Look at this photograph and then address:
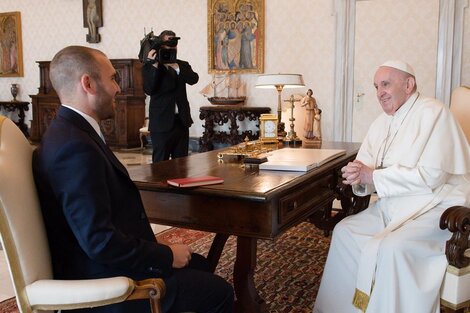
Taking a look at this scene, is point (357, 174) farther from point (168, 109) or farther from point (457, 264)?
point (168, 109)

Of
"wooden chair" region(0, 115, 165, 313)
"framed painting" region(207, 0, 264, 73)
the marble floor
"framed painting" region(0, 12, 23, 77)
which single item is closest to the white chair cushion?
"wooden chair" region(0, 115, 165, 313)

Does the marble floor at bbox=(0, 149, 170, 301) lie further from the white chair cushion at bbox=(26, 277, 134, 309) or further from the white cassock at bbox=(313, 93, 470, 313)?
the white cassock at bbox=(313, 93, 470, 313)

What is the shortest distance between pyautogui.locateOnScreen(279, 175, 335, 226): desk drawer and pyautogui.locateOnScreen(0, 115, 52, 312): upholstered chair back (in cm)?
99

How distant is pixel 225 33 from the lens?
28.9 ft

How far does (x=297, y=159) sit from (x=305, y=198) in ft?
1.12

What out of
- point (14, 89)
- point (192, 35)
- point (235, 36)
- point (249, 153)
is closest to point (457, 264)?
point (249, 153)

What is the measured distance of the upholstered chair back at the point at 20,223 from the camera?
4.96 ft

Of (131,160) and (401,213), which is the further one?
(131,160)

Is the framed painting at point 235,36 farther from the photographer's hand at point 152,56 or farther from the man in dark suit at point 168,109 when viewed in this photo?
the photographer's hand at point 152,56

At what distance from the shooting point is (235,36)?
8703 millimetres

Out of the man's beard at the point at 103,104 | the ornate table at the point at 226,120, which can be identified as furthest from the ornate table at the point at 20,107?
the man's beard at the point at 103,104

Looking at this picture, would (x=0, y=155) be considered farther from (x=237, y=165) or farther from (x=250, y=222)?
(x=237, y=165)

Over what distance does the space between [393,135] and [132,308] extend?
5.72ft

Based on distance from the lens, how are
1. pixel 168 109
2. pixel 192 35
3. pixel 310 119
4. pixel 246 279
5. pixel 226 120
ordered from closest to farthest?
pixel 246 279
pixel 310 119
pixel 168 109
pixel 226 120
pixel 192 35
